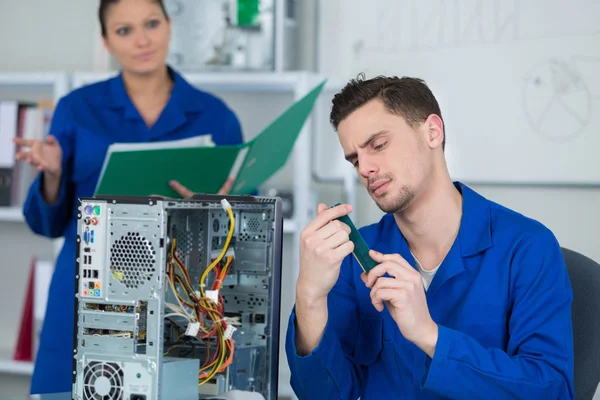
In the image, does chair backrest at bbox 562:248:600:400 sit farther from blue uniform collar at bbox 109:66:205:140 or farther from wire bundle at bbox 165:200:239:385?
blue uniform collar at bbox 109:66:205:140

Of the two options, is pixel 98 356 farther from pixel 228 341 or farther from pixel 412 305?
pixel 412 305

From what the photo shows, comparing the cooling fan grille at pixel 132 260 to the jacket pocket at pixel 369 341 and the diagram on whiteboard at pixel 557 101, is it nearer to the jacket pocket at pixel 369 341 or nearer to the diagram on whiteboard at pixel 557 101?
the jacket pocket at pixel 369 341

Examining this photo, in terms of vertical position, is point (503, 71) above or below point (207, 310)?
above

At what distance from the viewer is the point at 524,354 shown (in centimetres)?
114

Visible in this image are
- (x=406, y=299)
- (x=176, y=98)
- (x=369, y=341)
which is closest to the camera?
(x=406, y=299)

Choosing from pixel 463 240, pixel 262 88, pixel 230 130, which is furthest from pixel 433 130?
pixel 262 88

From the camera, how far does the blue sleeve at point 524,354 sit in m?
1.09

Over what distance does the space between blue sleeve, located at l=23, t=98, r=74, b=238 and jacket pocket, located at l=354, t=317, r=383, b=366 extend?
0.91 m

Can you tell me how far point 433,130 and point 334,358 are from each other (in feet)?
1.40

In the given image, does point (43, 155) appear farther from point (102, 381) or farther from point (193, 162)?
point (102, 381)

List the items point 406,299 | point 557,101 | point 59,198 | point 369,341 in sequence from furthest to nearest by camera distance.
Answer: point 557,101 → point 59,198 → point 369,341 → point 406,299

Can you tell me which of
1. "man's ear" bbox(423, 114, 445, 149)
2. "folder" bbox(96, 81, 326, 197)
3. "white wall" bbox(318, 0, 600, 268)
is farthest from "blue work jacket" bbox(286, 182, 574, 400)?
"white wall" bbox(318, 0, 600, 268)

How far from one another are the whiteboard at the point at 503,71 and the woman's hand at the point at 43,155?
126 centimetres

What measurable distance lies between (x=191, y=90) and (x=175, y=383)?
1060 millimetres
